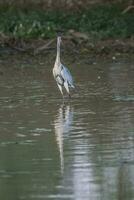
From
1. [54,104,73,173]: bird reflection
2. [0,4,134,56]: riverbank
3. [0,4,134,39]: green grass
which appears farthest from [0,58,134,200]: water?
[0,4,134,39]: green grass

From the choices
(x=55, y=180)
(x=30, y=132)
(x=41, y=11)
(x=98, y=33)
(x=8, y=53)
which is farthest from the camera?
(x=41, y=11)

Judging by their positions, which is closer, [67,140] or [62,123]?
[67,140]

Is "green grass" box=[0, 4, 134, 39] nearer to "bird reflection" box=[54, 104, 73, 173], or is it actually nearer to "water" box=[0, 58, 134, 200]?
"water" box=[0, 58, 134, 200]

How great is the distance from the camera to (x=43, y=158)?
11.3m

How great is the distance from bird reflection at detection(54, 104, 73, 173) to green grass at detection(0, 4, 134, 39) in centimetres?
1116

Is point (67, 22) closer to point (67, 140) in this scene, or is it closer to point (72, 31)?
point (72, 31)

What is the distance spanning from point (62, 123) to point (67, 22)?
610 inches

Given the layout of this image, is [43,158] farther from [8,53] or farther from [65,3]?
[65,3]

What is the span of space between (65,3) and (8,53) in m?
8.80

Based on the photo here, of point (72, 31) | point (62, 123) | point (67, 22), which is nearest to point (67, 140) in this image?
point (62, 123)

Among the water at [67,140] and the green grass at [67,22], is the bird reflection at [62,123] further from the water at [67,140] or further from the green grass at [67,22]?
the green grass at [67,22]

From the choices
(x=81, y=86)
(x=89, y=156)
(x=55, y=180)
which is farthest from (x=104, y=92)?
(x=55, y=180)

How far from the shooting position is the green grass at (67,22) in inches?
1086

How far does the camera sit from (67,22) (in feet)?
96.9
